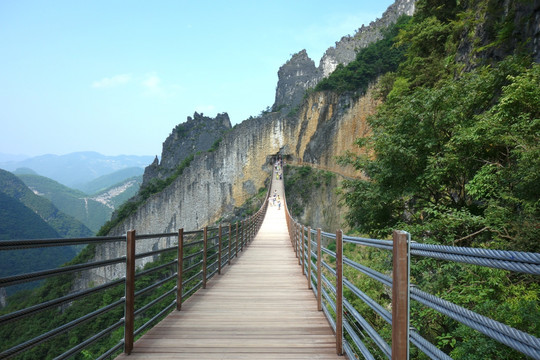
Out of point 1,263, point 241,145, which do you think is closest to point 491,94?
point 241,145

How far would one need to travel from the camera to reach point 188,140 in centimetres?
8669

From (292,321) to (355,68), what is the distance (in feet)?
122

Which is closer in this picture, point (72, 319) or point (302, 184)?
point (72, 319)

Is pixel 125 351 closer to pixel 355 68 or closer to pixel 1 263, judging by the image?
pixel 355 68

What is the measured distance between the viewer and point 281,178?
41.3m

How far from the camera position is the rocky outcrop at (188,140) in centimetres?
8556

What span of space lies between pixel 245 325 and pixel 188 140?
8559 cm

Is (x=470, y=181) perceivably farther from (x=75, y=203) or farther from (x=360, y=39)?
(x=75, y=203)

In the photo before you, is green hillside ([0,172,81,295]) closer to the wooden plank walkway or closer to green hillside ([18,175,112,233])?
green hillside ([18,175,112,233])

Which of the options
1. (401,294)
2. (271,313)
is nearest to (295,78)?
(271,313)

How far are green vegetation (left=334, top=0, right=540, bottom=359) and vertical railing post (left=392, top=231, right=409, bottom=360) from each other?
3671 millimetres

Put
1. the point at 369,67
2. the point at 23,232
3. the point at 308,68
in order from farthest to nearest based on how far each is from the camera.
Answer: the point at 308,68, the point at 23,232, the point at 369,67

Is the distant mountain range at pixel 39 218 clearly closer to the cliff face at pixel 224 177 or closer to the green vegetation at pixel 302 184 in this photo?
the cliff face at pixel 224 177

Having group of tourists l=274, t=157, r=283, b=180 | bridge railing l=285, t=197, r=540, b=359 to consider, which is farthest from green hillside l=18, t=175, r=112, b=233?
bridge railing l=285, t=197, r=540, b=359
